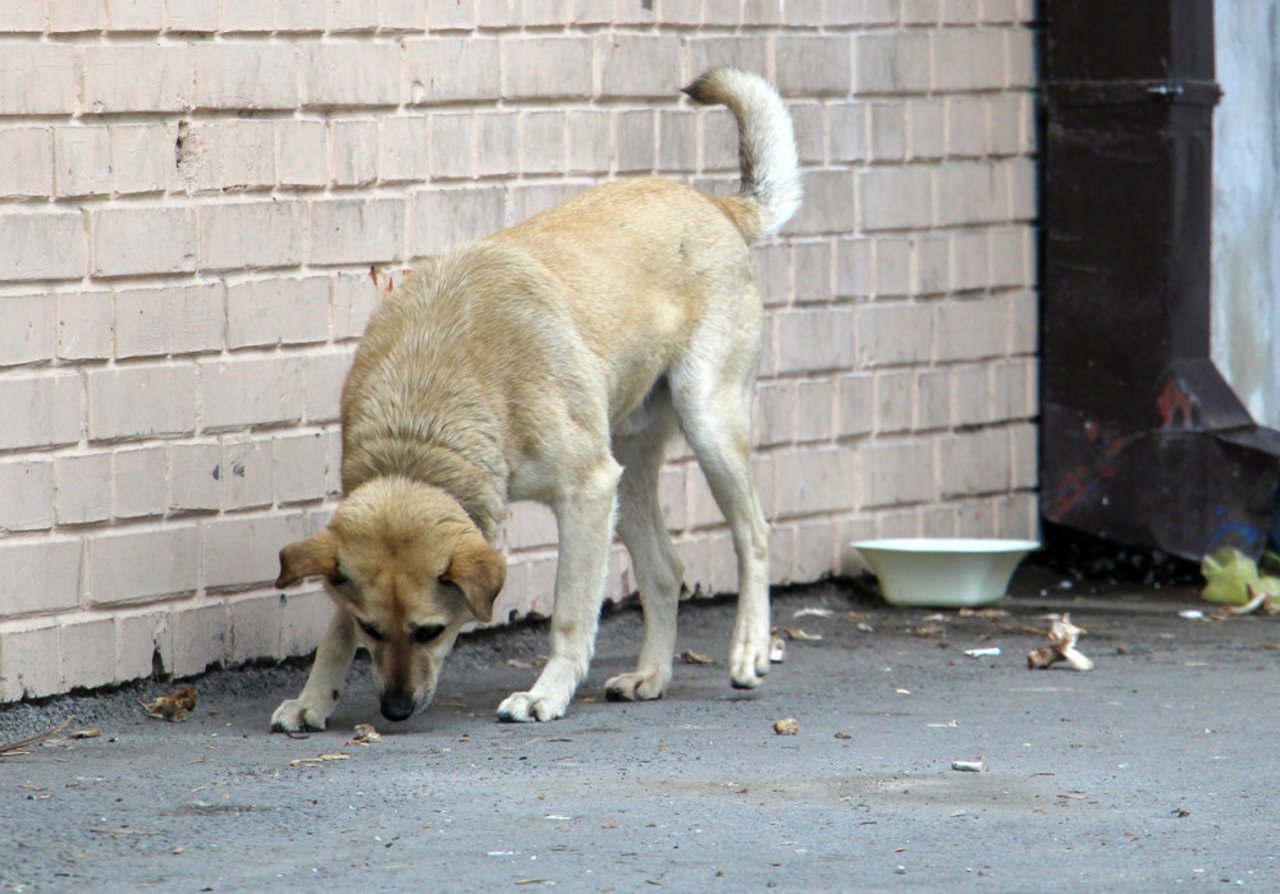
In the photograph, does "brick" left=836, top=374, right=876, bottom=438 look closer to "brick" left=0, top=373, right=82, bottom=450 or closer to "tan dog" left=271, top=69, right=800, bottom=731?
"tan dog" left=271, top=69, right=800, bottom=731

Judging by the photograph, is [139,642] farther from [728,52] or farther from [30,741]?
[728,52]

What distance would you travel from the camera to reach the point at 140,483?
6355mm

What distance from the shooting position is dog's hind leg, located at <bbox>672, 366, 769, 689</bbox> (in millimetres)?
6867

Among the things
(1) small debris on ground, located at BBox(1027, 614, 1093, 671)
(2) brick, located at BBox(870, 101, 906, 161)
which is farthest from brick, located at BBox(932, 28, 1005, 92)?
(1) small debris on ground, located at BBox(1027, 614, 1093, 671)

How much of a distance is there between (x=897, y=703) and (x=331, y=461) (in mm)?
1979

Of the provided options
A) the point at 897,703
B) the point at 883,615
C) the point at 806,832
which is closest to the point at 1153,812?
the point at 806,832

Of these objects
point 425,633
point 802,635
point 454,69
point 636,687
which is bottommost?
point 802,635

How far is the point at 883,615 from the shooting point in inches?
338

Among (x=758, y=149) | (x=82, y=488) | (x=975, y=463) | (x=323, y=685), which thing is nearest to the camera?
(x=323, y=685)

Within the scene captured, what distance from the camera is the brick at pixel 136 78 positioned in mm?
6125

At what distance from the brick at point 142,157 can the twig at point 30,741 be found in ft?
5.07

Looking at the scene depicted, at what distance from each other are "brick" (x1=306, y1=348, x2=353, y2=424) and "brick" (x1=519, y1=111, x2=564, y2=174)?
101 centimetres

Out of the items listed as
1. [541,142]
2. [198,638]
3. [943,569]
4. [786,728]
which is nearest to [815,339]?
[943,569]

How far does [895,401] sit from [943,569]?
30.7 inches
